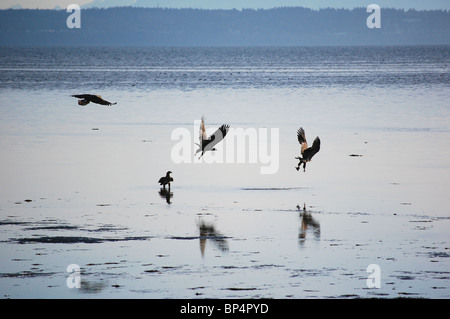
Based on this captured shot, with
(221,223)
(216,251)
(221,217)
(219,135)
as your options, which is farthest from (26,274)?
(219,135)

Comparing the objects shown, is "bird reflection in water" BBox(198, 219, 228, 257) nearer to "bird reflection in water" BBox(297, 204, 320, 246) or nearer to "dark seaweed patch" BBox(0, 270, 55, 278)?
"bird reflection in water" BBox(297, 204, 320, 246)

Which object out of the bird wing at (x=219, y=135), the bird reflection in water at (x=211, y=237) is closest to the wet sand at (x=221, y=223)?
the bird reflection in water at (x=211, y=237)

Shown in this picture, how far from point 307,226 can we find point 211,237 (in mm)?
1669

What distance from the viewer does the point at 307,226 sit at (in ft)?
47.8

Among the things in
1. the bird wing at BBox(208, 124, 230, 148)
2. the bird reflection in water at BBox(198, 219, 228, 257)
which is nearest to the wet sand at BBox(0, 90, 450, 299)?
the bird reflection in water at BBox(198, 219, 228, 257)

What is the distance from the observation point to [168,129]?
31719mm

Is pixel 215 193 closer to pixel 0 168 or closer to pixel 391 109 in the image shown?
pixel 0 168

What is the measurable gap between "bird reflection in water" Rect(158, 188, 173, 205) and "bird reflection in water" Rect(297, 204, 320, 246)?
2624mm

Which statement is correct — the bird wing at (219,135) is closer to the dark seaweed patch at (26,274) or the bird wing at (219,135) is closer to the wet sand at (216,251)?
the wet sand at (216,251)

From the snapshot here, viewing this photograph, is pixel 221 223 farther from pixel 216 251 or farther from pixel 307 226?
pixel 216 251

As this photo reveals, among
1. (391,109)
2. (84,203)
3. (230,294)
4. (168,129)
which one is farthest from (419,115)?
(230,294)

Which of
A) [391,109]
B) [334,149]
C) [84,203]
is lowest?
[84,203]

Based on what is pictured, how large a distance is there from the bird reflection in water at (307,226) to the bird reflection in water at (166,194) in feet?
→ 8.61
